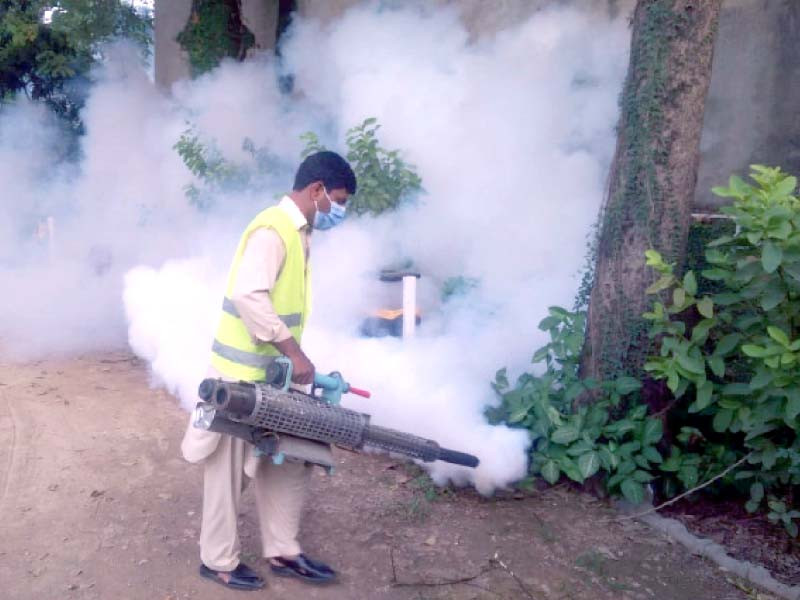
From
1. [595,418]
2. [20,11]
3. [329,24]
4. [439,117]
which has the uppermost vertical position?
[20,11]

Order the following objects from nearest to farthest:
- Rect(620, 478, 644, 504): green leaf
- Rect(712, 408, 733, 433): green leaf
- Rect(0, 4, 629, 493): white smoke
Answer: Rect(712, 408, 733, 433): green leaf
Rect(620, 478, 644, 504): green leaf
Rect(0, 4, 629, 493): white smoke

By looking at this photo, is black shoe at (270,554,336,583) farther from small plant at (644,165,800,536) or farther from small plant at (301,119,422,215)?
small plant at (301,119,422,215)

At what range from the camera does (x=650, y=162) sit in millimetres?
4125

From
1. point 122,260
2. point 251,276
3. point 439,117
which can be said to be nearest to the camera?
point 251,276

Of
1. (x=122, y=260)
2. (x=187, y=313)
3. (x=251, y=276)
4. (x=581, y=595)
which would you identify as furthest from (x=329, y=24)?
(x=581, y=595)

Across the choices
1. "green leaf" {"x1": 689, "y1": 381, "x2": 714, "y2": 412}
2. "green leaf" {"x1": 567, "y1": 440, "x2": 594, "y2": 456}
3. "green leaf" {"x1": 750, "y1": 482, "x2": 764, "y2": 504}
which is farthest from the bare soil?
"green leaf" {"x1": 689, "y1": 381, "x2": 714, "y2": 412}

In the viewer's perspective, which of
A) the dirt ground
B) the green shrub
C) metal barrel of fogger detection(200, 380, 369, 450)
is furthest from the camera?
the dirt ground

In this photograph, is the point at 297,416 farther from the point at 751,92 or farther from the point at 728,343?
the point at 751,92

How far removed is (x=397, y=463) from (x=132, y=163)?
808cm

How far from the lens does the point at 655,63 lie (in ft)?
13.4

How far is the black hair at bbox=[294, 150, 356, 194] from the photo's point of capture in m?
3.35

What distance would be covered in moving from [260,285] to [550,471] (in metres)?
1.88

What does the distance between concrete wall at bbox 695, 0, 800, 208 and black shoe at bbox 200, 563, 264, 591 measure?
14.1 ft

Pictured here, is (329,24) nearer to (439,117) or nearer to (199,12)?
(199,12)
